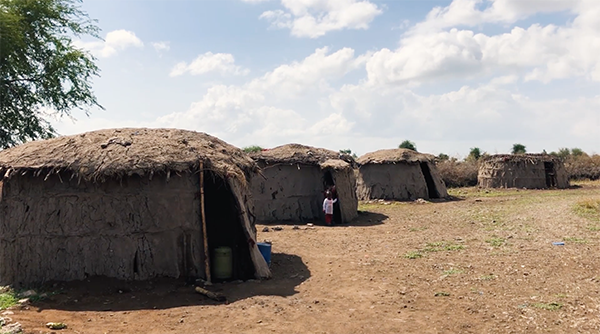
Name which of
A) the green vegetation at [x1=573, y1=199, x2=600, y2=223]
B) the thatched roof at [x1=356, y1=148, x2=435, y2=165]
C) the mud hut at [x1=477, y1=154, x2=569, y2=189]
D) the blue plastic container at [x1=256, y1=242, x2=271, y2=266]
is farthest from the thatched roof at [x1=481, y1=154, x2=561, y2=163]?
the blue plastic container at [x1=256, y1=242, x2=271, y2=266]

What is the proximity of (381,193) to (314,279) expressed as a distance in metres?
15.1

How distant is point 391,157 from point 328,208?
25.9ft

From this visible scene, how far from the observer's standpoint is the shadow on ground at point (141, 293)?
766cm

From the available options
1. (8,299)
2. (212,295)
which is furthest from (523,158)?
(8,299)

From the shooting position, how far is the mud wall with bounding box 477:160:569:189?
94.2 ft

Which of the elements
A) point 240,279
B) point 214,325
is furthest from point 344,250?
point 214,325

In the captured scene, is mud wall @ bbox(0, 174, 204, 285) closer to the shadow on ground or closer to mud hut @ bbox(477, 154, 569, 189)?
the shadow on ground

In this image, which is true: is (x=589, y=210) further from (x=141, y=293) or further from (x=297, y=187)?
(x=141, y=293)

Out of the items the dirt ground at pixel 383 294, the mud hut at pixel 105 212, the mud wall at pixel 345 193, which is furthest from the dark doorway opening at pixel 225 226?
the mud wall at pixel 345 193

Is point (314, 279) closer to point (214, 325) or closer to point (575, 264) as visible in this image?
point (214, 325)

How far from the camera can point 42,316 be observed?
7.05m

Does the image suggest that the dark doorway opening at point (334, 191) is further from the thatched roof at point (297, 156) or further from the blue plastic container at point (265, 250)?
the blue plastic container at point (265, 250)

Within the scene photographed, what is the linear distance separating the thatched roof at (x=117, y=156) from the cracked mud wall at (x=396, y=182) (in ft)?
48.6

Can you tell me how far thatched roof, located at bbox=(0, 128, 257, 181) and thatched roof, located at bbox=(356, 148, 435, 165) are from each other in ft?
47.5
